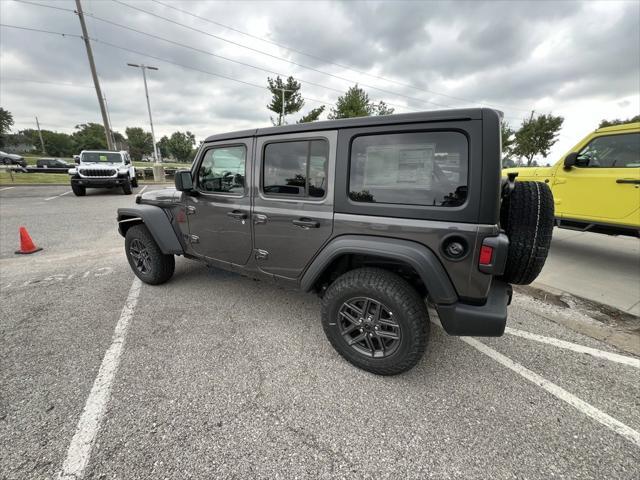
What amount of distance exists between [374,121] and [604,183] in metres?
4.44

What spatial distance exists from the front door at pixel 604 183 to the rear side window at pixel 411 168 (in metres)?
4.14

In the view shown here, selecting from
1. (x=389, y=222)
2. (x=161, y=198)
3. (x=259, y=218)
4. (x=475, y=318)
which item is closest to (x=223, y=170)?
(x=259, y=218)

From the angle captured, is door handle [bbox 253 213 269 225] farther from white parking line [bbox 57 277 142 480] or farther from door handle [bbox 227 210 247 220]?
white parking line [bbox 57 277 142 480]

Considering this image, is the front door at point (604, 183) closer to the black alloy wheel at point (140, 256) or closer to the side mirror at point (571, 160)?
the side mirror at point (571, 160)

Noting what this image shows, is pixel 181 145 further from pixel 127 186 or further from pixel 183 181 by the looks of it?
pixel 183 181

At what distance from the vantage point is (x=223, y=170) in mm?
2783

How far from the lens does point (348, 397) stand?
74.6 inches

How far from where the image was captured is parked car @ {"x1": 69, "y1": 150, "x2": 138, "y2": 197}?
1073 centimetres

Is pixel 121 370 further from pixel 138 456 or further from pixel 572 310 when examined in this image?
pixel 572 310

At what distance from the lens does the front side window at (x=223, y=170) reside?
2.62 metres

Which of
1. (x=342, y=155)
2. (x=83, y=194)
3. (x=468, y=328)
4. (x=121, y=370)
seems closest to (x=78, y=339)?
(x=121, y=370)

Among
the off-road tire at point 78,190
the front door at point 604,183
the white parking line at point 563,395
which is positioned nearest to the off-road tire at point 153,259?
the white parking line at point 563,395

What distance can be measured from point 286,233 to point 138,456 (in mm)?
1631

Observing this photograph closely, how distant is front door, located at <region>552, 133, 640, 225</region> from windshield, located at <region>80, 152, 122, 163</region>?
1475 centimetres
